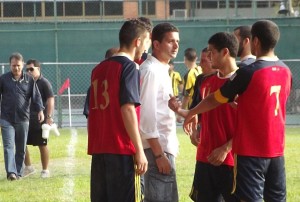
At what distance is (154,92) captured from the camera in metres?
6.50

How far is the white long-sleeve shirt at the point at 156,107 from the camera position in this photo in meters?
6.45

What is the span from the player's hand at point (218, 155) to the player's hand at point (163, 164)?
38cm

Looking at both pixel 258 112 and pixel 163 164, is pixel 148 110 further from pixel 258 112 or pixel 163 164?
pixel 258 112

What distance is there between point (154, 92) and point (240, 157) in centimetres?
89

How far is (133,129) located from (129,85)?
340 mm

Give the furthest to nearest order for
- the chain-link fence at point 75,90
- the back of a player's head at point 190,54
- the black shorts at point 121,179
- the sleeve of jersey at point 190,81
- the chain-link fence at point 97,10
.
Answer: the chain-link fence at point 97,10, the chain-link fence at point 75,90, the sleeve of jersey at point 190,81, the back of a player's head at point 190,54, the black shorts at point 121,179

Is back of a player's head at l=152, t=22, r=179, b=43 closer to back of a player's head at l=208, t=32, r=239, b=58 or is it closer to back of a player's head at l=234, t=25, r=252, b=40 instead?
back of a player's head at l=208, t=32, r=239, b=58

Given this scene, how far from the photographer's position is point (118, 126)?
6172 millimetres

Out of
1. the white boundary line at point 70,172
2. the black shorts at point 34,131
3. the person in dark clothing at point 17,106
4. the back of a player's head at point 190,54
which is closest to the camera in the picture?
the white boundary line at point 70,172

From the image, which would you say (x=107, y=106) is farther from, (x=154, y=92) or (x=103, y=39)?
(x=103, y=39)

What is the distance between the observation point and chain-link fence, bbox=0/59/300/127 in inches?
1018

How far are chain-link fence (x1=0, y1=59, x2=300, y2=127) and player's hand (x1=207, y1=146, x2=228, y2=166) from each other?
18127mm

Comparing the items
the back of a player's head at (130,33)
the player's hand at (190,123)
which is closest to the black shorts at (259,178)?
the player's hand at (190,123)

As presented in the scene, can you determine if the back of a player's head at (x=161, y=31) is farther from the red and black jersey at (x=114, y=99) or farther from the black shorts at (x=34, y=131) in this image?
the black shorts at (x=34, y=131)
